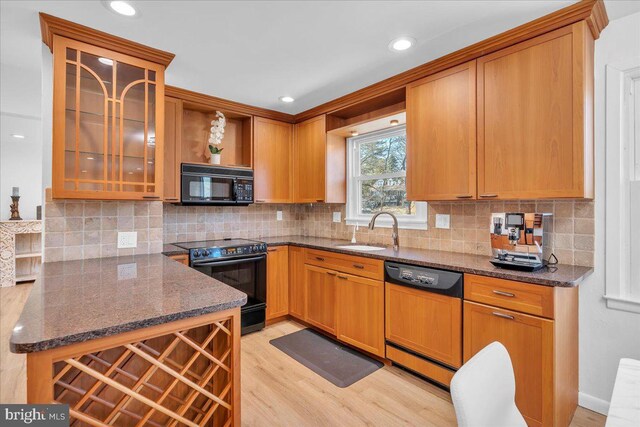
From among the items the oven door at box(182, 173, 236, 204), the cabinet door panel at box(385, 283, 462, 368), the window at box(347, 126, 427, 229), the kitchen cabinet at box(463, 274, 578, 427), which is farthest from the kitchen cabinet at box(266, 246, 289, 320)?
the kitchen cabinet at box(463, 274, 578, 427)

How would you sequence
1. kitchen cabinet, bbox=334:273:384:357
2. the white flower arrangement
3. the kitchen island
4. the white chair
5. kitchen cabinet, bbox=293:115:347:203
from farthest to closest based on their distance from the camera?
kitchen cabinet, bbox=293:115:347:203
the white flower arrangement
kitchen cabinet, bbox=334:273:384:357
the kitchen island
the white chair

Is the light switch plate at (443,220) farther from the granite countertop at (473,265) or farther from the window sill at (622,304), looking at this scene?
the window sill at (622,304)

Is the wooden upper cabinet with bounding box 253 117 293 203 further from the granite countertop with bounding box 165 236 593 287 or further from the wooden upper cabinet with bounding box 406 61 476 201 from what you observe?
the wooden upper cabinet with bounding box 406 61 476 201

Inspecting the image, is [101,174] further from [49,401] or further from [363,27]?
[363,27]

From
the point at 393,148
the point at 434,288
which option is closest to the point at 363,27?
the point at 393,148

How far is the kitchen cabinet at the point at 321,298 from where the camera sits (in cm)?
296

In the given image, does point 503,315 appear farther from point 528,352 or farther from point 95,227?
point 95,227

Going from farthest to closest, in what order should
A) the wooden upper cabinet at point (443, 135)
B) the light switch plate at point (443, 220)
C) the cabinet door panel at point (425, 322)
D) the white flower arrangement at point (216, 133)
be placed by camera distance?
1. the white flower arrangement at point (216, 133)
2. the light switch plate at point (443, 220)
3. the wooden upper cabinet at point (443, 135)
4. the cabinet door panel at point (425, 322)

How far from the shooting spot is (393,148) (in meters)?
3.24

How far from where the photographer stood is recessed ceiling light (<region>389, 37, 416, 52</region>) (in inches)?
81.9

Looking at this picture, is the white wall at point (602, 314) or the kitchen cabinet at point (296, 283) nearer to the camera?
the white wall at point (602, 314)

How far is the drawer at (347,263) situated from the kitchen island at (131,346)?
136 centimetres

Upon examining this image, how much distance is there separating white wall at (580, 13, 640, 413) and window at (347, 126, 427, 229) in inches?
47.6

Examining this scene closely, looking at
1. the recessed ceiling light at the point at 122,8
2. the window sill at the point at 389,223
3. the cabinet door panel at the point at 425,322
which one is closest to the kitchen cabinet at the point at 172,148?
the recessed ceiling light at the point at 122,8
